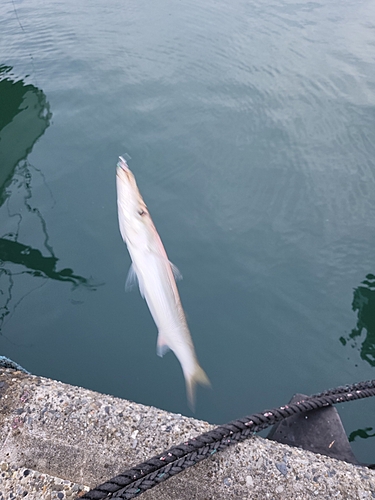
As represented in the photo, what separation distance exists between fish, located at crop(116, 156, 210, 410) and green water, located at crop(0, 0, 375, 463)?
963 mm

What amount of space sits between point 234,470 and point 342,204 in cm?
438

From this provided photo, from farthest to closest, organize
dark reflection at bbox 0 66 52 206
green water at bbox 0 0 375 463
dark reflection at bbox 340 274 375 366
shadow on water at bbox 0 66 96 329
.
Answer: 1. dark reflection at bbox 0 66 52 206
2. shadow on water at bbox 0 66 96 329
3. dark reflection at bbox 340 274 375 366
4. green water at bbox 0 0 375 463

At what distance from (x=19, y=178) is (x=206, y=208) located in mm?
2801

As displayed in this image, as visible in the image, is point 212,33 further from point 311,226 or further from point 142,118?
point 311,226

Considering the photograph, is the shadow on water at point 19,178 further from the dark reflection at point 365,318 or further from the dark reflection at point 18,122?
the dark reflection at point 365,318

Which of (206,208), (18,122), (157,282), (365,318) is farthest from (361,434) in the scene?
(18,122)

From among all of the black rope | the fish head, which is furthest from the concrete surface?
the fish head

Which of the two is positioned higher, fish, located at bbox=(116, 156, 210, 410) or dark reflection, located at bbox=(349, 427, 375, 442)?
fish, located at bbox=(116, 156, 210, 410)

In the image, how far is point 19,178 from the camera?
20.1ft

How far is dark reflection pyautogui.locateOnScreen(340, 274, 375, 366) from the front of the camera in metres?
4.35

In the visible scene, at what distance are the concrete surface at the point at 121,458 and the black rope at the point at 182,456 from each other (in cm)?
8

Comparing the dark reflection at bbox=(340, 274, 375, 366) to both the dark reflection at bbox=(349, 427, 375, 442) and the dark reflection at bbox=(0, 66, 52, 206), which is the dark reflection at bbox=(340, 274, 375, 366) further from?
the dark reflection at bbox=(0, 66, 52, 206)

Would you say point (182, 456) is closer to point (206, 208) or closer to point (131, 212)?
point (131, 212)

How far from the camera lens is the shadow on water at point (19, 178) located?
488 cm
